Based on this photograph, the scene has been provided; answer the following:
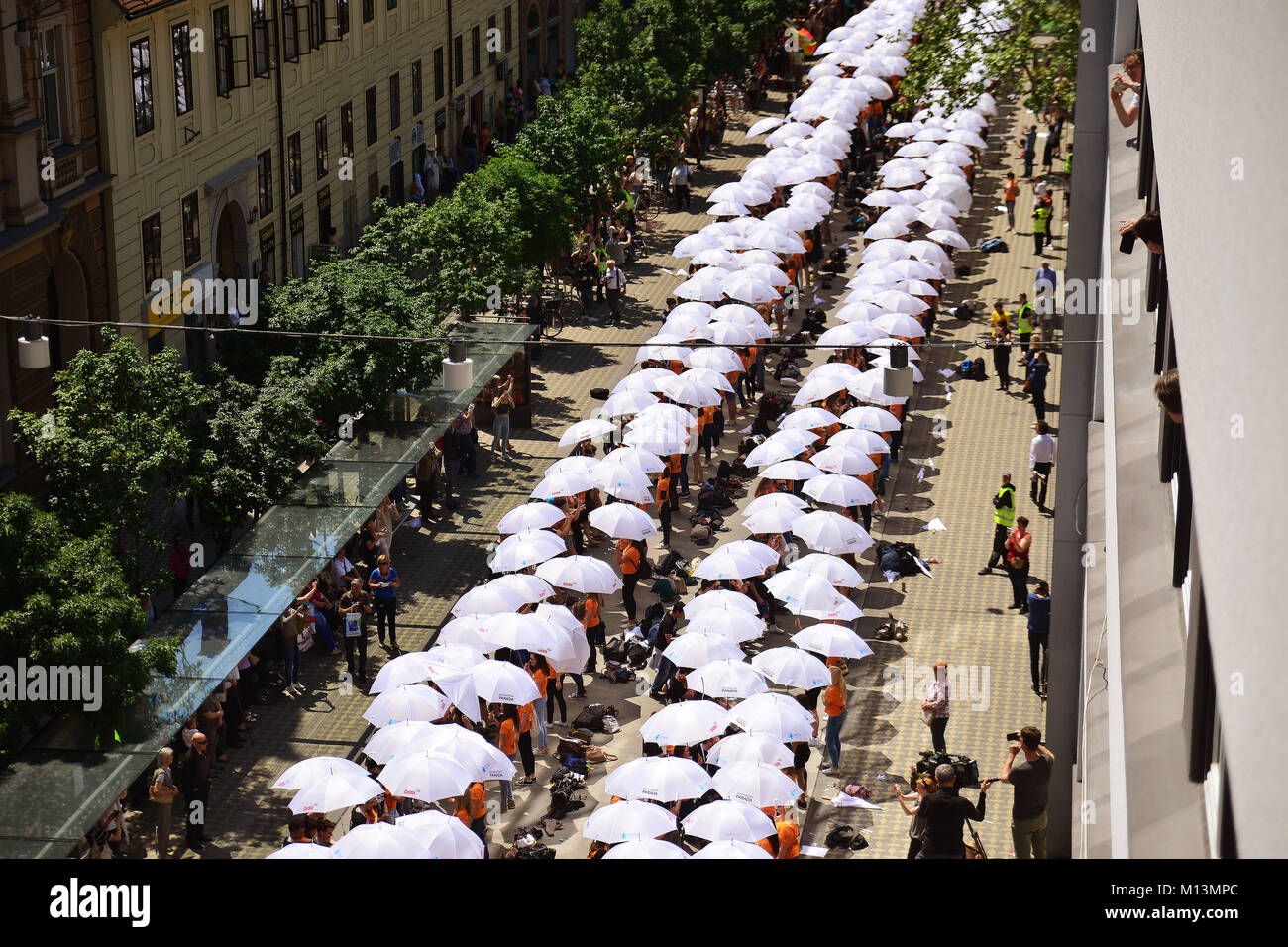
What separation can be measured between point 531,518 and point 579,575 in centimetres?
214

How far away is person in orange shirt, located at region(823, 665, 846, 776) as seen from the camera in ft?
76.5

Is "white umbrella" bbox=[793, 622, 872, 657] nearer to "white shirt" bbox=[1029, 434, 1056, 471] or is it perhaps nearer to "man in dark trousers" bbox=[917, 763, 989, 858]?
"man in dark trousers" bbox=[917, 763, 989, 858]

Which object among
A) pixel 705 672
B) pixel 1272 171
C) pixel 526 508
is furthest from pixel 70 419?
pixel 1272 171

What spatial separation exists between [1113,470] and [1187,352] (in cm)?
769

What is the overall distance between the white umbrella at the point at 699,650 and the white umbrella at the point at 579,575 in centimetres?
234

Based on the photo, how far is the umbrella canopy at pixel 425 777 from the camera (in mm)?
20078

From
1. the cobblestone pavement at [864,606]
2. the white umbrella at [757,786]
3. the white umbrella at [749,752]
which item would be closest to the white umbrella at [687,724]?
the white umbrella at [749,752]

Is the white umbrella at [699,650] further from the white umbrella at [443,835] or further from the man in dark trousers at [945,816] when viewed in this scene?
the man in dark trousers at [945,816]

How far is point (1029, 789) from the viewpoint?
63.0 ft

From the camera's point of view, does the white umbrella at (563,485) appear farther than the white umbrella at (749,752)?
Yes

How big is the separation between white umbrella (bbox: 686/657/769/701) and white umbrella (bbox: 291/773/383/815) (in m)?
4.79

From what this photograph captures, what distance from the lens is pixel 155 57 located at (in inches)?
1409

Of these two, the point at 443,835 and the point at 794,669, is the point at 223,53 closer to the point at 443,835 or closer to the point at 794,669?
the point at 794,669
